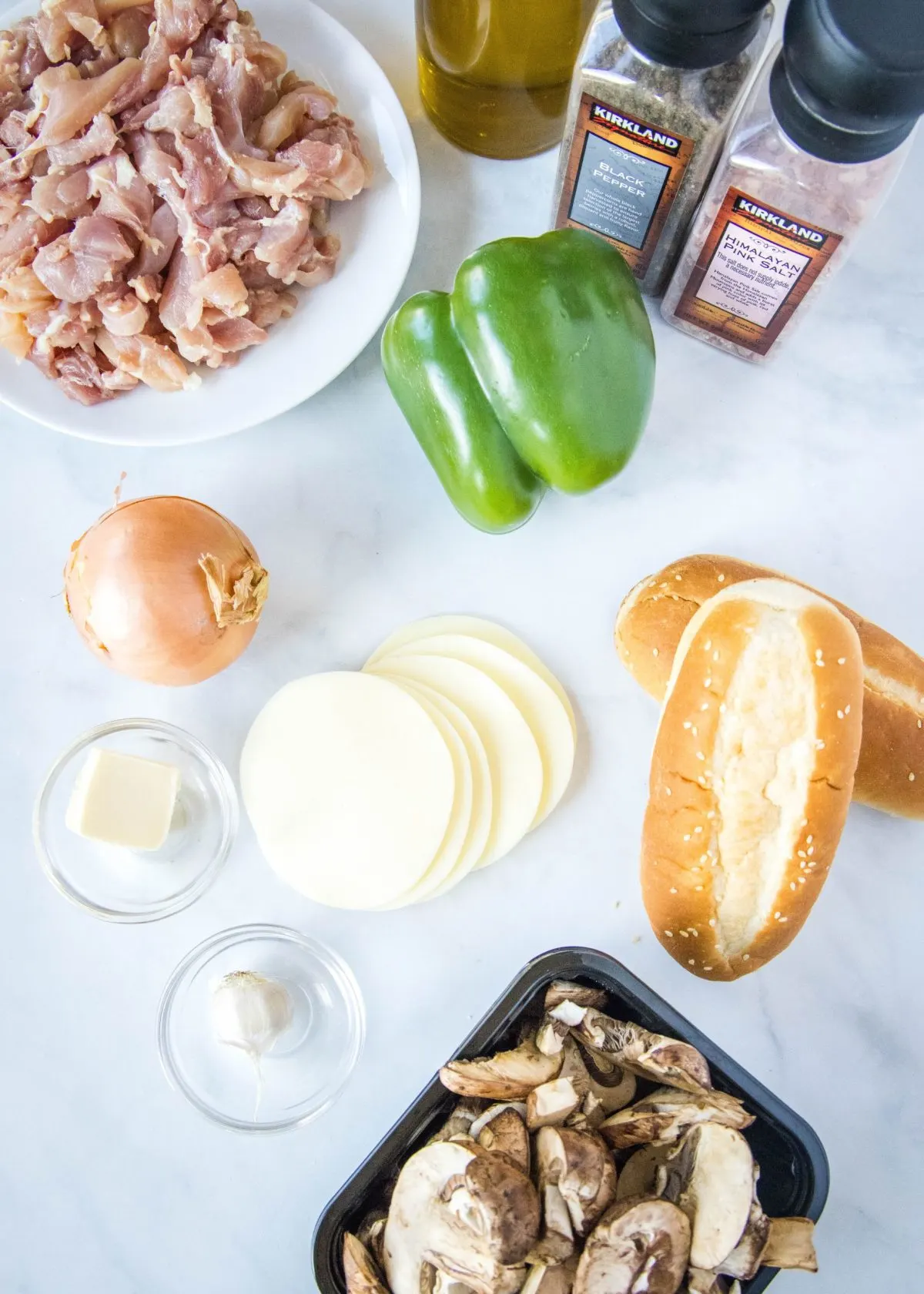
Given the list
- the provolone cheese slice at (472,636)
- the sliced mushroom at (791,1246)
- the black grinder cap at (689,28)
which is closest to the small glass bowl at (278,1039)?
the provolone cheese slice at (472,636)

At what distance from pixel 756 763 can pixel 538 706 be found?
0.31 metres

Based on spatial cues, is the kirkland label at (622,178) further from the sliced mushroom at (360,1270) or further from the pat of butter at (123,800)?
the sliced mushroom at (360,1270)

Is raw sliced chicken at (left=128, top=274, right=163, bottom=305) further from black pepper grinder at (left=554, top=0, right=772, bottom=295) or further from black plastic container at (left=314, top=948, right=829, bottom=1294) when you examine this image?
black plastic container at (left=314, top=948, right=829, bottom=1294)

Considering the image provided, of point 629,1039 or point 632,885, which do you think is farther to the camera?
point 632,885

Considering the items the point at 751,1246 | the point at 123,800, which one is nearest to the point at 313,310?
the point at 123,800

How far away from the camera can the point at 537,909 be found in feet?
3.96

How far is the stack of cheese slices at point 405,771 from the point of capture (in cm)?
115

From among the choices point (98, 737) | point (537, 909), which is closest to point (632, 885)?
point (537, 909)

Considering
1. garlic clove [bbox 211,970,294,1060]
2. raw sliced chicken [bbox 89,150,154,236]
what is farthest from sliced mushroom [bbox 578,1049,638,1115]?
raw sliced chicken [bbox 89,150,154,236]

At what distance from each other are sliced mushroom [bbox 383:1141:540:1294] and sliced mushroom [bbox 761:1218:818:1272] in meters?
0.22

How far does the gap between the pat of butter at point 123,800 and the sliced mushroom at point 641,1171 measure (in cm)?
60

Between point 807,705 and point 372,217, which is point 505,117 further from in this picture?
point 807,705

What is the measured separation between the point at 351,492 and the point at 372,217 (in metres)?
0.33

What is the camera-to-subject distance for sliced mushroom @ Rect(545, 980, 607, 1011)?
3.27 feet
